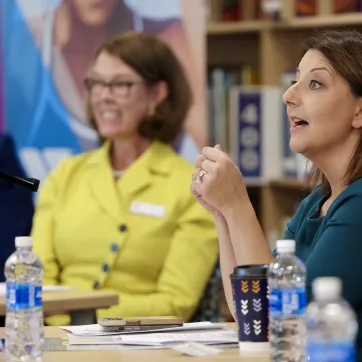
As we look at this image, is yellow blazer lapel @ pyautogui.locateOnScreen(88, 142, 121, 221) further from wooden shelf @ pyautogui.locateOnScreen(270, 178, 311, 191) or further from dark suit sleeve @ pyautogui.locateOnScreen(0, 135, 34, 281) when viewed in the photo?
wooden shelf @ pyautogui.locateOnScreen(270, 178, 311, 191)

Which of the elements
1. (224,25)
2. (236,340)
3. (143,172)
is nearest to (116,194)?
(143,172)

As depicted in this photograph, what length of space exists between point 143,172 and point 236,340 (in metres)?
1.88

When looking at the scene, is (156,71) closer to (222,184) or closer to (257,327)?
(222,184)

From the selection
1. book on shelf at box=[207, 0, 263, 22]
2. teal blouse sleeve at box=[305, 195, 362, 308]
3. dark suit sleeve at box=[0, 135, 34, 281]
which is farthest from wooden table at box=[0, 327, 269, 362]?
book on shelf at box=[207, 0, 263, 22]

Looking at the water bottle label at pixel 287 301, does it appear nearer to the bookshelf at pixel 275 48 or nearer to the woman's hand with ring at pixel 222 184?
the woman's hand with ring at pixel 222 184

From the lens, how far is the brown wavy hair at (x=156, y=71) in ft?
13.3

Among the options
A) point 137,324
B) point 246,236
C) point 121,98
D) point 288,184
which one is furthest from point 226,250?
point 288,184

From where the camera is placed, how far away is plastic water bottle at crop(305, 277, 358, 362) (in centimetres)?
145

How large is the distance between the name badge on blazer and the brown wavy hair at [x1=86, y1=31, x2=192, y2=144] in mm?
373

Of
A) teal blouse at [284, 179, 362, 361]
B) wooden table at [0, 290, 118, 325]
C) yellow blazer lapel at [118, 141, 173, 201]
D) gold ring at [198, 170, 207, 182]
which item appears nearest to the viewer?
teal blouse at [284, 179, 362, 361]

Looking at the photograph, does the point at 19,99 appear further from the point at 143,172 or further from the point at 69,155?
the point at 143,172

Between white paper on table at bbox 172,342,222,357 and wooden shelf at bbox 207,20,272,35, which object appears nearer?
white paper on table at bbox 172,342,222,357

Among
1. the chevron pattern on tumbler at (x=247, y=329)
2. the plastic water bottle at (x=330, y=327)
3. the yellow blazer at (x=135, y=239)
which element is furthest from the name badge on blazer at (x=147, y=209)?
the plastic water bottle at (x=330, y=327)

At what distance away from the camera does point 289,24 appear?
459 cm
